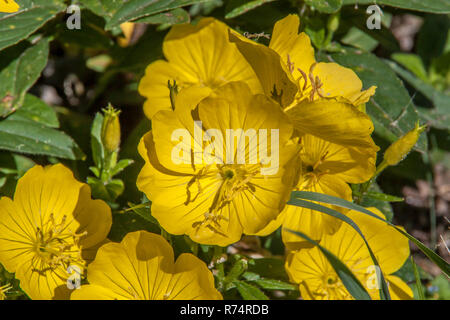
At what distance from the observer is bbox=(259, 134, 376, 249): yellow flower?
1.68 metres

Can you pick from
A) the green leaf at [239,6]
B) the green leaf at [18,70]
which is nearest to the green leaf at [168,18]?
the green leaf at [239,6]

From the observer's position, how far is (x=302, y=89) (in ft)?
5.58

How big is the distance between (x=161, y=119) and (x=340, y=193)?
0.61 meters

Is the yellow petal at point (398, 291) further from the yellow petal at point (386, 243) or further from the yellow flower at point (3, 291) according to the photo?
the yellow flower at point (3, 291)

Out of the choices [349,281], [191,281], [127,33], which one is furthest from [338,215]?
[127,33]

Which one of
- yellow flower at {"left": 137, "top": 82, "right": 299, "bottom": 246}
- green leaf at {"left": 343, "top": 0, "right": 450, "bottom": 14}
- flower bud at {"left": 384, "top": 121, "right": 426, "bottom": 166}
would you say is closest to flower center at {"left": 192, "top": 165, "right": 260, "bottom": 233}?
yellow flower at {"left": 137, "top": 82, "right": 299, "bottom": 246}

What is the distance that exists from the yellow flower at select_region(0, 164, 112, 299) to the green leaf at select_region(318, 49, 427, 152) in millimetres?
1106

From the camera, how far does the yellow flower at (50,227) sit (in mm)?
1704

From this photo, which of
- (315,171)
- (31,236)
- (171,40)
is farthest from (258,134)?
(31,236)

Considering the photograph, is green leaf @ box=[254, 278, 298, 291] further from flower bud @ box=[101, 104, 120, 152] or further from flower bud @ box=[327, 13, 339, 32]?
flower bud @ box=[327, 13, 339, 32]

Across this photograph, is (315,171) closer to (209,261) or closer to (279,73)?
(279,73)

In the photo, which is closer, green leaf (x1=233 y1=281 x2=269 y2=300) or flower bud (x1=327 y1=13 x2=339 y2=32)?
green leaf (x1=233 y1=281 x2=269 y2=300)

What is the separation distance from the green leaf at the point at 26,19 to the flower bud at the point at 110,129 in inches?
18.1
